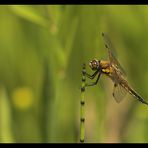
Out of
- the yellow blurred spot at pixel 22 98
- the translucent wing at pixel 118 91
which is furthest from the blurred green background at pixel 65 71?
the translucent wing at pixel 118 91

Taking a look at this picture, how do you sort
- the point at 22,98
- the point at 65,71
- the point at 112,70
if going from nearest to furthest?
the point at 112,70
the point at 65,71
the point at 22,98

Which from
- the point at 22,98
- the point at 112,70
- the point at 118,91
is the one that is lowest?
the point at 22,98

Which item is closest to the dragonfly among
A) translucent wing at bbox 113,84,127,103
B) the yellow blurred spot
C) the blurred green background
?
translucent wing at bbox 113,84,127,103

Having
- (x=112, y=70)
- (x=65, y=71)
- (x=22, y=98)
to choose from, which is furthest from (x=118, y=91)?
(x=22, y=98)

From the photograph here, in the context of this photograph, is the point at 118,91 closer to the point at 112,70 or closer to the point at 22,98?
the point at 112,70

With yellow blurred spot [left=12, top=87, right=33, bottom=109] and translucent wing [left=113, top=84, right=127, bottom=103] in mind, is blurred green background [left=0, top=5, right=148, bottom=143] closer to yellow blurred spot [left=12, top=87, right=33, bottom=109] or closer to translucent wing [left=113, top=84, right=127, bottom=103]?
yellow blurred spot [left=12, top=87, right=33, bottom=109]
